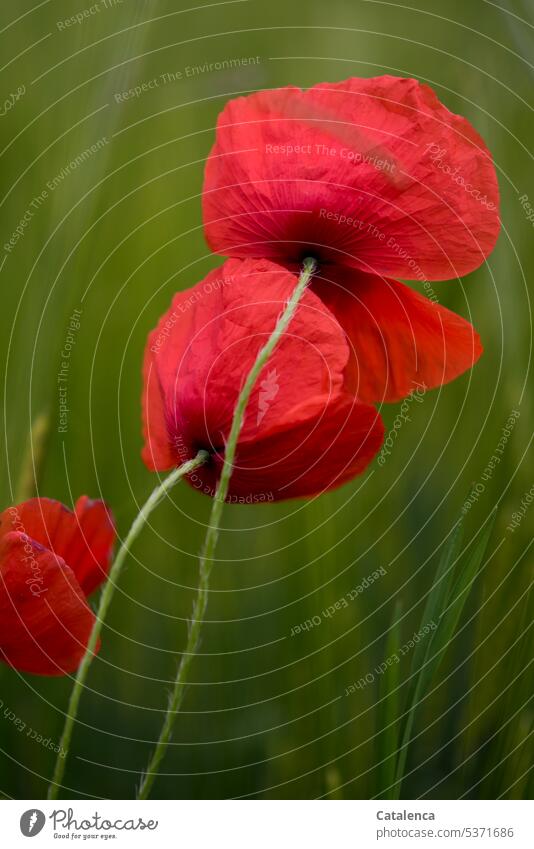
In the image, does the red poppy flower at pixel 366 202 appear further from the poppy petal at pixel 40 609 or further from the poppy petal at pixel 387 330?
the poppy petal at pixel 40 609

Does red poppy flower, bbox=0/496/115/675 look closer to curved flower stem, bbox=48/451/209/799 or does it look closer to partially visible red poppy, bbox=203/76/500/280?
curved flower stem, bbox=48/451/209/799

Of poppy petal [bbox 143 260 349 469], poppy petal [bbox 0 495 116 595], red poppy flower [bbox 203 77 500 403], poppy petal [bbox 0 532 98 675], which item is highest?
red poppy flower [bbox 203 77 500 403]

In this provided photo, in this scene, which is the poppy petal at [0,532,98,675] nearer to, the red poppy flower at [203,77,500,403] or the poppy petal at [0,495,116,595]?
the poppy petal at [0,495,116,595]

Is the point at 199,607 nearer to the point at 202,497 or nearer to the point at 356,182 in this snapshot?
the point at 202,497

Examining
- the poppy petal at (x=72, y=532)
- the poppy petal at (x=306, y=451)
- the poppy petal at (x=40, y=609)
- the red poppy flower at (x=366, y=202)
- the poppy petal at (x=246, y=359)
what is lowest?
the poppy petal at (x=40, y=609)

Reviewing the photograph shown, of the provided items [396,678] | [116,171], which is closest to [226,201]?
[116,171]

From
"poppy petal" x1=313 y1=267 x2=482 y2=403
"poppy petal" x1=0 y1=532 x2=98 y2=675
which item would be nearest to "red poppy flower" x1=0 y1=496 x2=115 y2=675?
"poppy petal" x1=0 y1=532 x2=98 y2=675

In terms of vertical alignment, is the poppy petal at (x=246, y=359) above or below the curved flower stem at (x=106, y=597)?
above

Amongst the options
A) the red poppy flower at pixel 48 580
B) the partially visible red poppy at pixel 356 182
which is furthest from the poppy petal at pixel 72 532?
the partially visible red poppy at pixel 356 182

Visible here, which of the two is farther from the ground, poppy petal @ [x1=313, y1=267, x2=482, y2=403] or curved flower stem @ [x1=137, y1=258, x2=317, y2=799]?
poppy petal @ [x1=313, y1=267, x2=482, y2=403]
